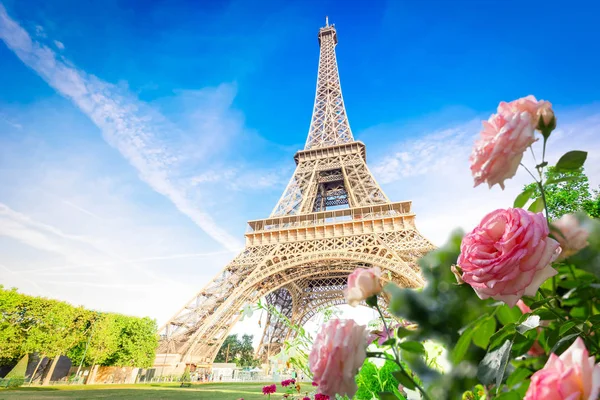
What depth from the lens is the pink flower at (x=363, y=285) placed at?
757 millimetres

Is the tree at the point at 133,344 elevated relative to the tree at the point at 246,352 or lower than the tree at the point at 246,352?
lower

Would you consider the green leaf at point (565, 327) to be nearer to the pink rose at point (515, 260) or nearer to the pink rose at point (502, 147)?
the pink rose at point (515, 260)

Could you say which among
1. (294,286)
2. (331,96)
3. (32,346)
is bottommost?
(32,346)

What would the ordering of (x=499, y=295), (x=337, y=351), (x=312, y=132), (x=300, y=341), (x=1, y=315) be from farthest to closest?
(x=312, y=132) → (x=1, y=315) → (x=300, y=341) → (x=337, y=351) → (x=499, y=295)

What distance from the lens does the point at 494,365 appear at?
2.35 ft

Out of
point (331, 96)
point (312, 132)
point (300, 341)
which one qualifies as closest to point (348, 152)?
point (312, 132)

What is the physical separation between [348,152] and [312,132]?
4.79 meters

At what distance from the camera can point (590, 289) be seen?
73 centimetres

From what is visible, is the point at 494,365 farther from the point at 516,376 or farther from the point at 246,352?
the point at 246,352

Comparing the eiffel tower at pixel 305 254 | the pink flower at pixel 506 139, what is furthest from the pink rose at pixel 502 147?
the eiffel tower at pixel 305 254

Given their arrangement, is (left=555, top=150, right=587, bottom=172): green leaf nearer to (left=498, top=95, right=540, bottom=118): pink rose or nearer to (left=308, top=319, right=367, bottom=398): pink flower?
(left=498, top=95, right=540, bottom=118): pink rose

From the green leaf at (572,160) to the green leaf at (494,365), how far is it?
1.34 ft

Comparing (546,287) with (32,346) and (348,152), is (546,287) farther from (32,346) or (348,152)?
(348,152)

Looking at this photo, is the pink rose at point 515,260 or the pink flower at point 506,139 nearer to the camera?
the pink rose at point 515,260
